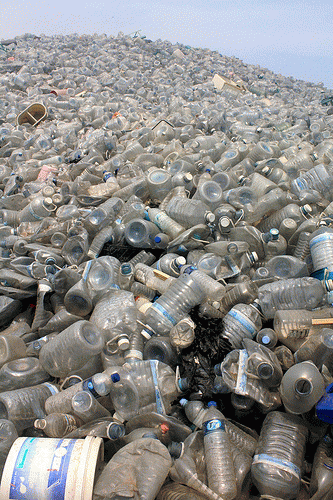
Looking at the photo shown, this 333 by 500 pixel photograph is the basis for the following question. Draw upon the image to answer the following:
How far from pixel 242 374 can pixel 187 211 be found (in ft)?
4.87

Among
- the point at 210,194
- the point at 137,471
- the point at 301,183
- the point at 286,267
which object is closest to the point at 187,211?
the point at 210,194

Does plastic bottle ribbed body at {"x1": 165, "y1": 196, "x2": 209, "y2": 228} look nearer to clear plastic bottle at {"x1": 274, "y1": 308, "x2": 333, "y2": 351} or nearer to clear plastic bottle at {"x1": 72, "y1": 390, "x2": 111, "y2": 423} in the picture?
clear plastic bottle at {"x1": 274, "y1": 308, "x2": 333, "y2": 351}

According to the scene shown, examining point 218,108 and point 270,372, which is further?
point 218,108

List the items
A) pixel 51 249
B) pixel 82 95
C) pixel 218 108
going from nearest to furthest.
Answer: pixel 51 249, pixel 218 108, pixel 82 95

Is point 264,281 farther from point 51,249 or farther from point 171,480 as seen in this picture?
point 51,249

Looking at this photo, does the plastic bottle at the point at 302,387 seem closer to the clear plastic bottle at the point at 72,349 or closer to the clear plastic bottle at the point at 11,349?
the clear plastic bottle at the point at 72,349

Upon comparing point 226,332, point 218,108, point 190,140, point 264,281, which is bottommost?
point 226,332

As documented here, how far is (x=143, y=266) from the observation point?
2578 millimetres

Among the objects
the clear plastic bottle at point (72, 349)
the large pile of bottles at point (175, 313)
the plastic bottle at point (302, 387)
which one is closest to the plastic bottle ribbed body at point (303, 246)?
the large pile of bottles at point (175, 313)

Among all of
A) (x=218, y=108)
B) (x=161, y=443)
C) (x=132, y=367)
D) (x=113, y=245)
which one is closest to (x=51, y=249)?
(x=113, y=245)

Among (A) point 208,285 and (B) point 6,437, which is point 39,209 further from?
(B) point 6,437

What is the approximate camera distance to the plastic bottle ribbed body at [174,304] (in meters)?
2.10

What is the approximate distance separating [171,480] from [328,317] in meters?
1.13

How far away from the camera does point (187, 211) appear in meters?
2.83
